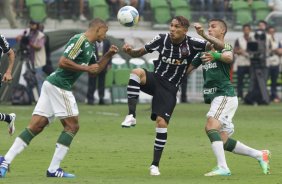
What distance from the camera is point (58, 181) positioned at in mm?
13164

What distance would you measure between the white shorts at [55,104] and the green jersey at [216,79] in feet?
6.58

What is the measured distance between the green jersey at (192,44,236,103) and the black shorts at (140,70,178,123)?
503mm

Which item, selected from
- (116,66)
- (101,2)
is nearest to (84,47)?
(116,66)

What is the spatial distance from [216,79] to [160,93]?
819 mm

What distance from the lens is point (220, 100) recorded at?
1438 centimetres

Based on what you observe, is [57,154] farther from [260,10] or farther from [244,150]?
[260,10]

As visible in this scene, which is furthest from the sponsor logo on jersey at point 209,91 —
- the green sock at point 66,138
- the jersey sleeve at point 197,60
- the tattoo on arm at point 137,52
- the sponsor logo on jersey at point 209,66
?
the green sock at point 66,138

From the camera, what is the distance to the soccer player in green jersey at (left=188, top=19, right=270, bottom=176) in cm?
1412

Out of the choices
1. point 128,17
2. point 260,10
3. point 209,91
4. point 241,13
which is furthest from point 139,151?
point 260,10

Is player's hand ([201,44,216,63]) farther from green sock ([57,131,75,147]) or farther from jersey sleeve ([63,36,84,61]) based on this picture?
green sock ([57,131,75,147])

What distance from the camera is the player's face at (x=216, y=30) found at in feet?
47.1

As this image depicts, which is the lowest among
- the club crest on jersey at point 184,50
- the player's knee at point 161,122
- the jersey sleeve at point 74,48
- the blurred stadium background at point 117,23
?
the blurred stadium background at point 117,23

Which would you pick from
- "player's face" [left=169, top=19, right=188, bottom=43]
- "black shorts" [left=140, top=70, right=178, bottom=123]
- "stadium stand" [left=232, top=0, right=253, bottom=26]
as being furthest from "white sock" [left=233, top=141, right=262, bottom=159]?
"stadium stand" [left=232, top=0, right=253, bottom=26]

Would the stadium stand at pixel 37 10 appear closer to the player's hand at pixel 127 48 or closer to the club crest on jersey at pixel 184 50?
the player's hand at pixel 127 48
